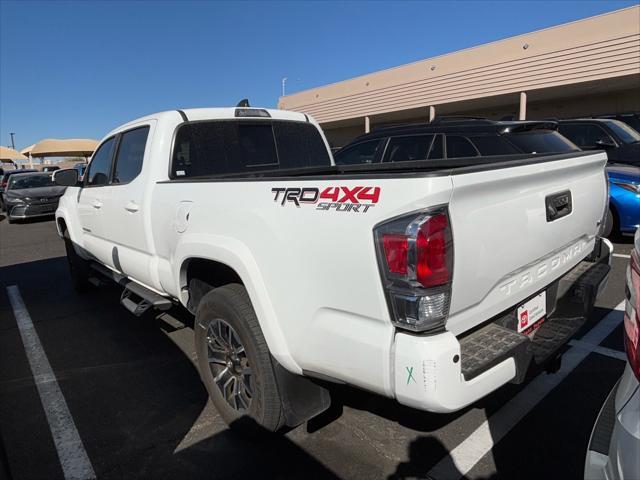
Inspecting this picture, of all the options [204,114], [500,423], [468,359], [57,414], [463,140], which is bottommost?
[500,423]

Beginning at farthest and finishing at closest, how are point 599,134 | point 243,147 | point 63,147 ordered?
point 63,147, point 599,134, point 243,147

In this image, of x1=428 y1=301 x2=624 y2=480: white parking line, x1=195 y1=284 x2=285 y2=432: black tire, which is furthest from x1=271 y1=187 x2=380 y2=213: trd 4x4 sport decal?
x1=428 y1=301 x2=624 y2=480: white parking line

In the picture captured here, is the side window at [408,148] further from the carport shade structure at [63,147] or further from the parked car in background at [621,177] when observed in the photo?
the carport shade structure at [63,147]

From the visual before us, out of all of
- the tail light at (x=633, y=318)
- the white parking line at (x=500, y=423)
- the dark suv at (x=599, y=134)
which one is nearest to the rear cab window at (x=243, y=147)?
the white parking line at (x=500, y=423)

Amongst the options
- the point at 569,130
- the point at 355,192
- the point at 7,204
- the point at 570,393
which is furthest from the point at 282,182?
the point at 7,204

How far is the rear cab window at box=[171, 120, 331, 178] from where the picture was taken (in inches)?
145

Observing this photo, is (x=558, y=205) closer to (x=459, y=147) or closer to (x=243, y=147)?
(x=243, y=147)

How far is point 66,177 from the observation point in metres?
5.08

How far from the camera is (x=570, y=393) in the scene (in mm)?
3076

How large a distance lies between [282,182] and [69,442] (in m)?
2.20

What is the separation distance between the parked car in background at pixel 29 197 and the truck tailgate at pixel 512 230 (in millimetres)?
15262

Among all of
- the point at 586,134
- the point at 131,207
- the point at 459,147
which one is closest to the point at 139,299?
the point at 131,207

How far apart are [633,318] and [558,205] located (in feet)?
3.51

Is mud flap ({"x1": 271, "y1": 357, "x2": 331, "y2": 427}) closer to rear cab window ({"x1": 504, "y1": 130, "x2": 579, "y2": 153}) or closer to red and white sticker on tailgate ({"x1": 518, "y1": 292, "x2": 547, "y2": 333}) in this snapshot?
red and white sticker on tailgate ({"x1": 518, "y1": 292, "x2": 547, "y2": 333})
